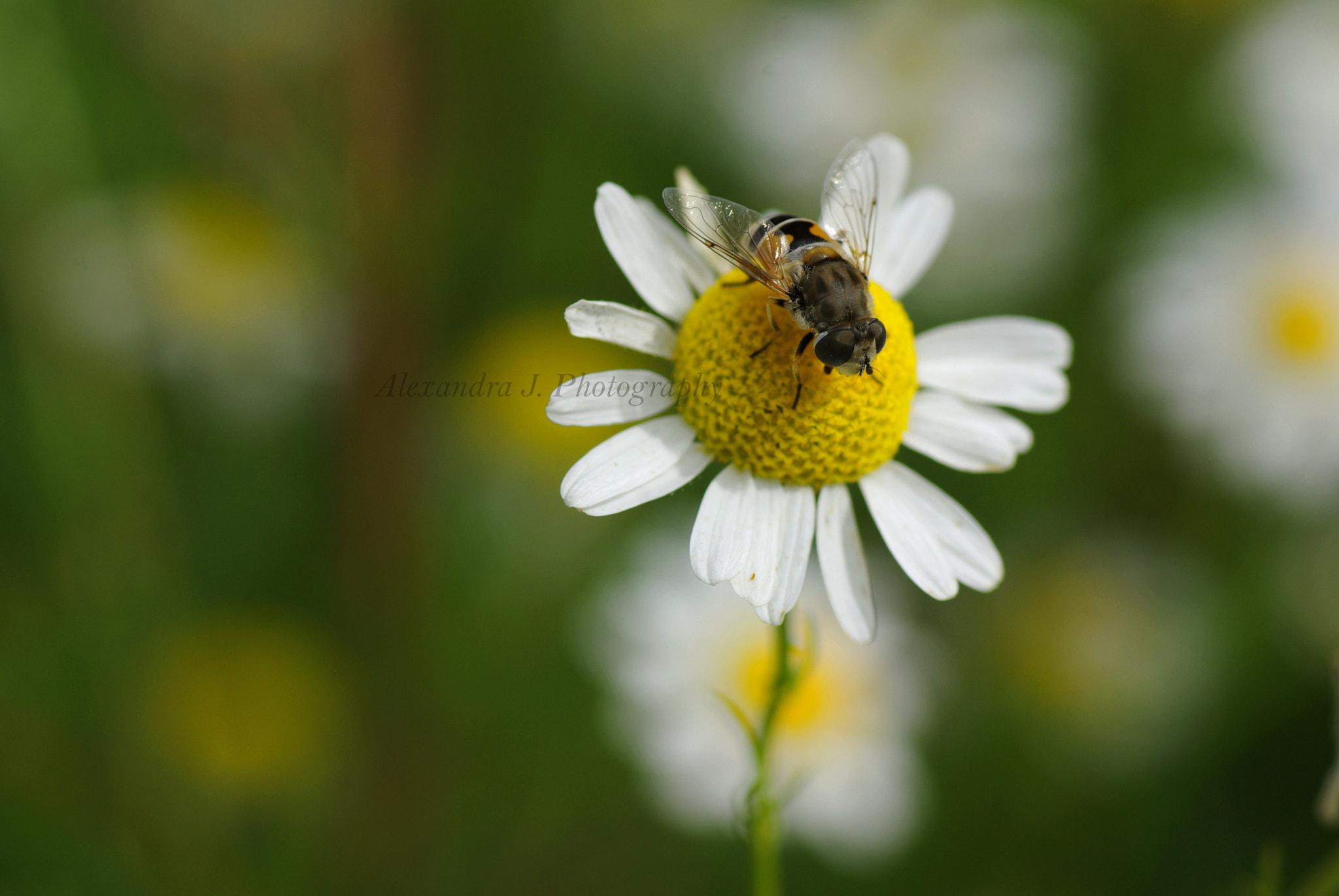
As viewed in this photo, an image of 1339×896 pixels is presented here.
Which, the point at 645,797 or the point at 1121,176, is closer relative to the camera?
the point at 645,797

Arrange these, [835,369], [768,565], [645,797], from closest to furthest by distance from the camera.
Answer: [768,565] < [835,369] < [645,797]

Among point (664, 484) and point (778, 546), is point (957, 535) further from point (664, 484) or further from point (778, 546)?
point (664, 484)

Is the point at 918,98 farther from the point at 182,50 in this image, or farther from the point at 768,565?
the point at 768,565

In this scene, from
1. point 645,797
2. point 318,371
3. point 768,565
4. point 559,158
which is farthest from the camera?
point 559,158

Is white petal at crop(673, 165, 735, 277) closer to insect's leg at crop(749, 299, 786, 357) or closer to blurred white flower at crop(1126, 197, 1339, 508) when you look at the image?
insect's leg at crop(749, 299, 786, 357)

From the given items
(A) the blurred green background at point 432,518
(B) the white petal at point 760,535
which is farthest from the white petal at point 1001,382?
(A) the blurred green background at point 432,518

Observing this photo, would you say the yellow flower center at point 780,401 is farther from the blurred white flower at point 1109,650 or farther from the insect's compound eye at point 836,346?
the blurred white flower at point 1109,650

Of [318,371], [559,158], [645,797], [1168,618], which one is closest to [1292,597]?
[1168,618]
